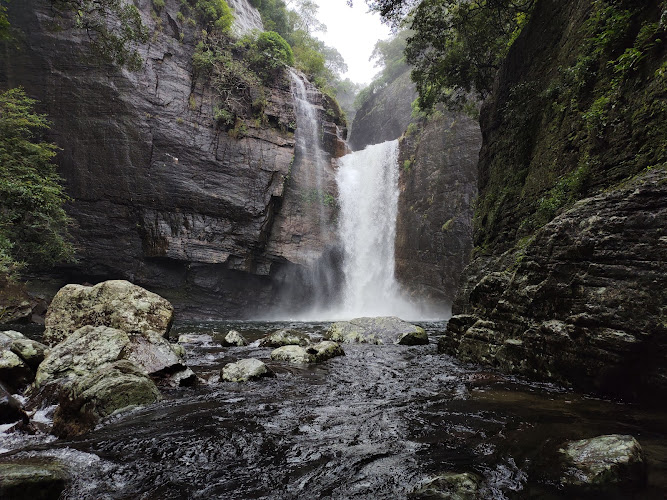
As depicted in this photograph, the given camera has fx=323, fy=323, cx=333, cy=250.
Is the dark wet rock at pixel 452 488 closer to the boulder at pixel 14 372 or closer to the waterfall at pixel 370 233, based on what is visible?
the boulder at pixel 14 372

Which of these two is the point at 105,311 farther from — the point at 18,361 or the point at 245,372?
the point at 245,372

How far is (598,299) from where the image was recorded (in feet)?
12.2

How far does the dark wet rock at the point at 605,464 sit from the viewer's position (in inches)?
75.7

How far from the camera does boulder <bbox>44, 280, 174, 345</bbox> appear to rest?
267 inches

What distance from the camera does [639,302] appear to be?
3.31m

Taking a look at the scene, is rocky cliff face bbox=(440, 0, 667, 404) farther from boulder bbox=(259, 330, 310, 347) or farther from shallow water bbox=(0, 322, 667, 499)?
boulder bbox=(259, 330, 310, 347)

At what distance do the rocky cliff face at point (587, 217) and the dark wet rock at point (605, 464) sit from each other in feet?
5.26

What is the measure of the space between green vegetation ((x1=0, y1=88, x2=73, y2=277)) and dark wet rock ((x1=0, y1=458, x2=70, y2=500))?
38.5 ft

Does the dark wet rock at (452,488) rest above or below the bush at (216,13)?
below

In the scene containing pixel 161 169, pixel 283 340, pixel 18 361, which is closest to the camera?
pixel 18 361

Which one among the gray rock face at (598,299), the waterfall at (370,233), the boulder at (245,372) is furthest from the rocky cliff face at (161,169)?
the gray rock face at (598,299)

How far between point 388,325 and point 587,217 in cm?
651

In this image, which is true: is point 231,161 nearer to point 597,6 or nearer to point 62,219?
point 62,219

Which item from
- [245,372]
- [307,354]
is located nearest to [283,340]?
[307,354]
